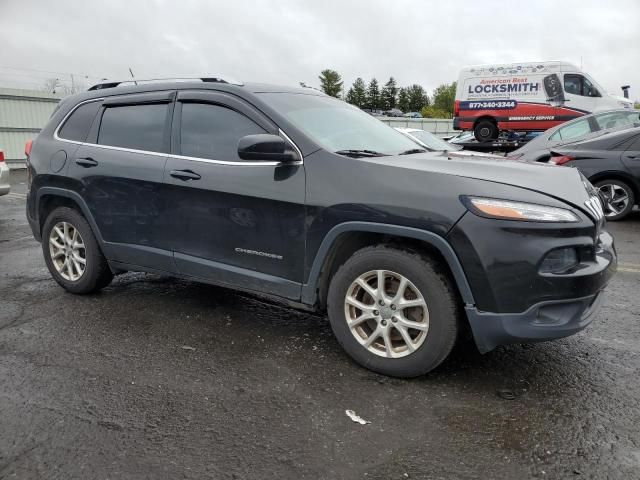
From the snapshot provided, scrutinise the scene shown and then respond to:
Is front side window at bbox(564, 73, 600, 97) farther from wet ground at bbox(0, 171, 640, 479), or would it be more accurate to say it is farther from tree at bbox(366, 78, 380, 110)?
tree at bbox(366, 78, 380, 110)

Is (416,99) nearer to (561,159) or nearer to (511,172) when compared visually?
(561,159)

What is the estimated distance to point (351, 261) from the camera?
3.20 m

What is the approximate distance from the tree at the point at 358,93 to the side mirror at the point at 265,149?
3843 inches

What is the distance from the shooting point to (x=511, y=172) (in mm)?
3158

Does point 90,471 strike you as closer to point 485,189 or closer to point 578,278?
point 485,189

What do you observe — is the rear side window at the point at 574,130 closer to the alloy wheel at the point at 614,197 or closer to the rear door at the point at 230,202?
the alloy wheel at the point at 614,197

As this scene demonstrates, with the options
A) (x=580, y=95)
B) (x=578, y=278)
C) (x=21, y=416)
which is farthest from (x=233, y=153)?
(x=580, y=95)

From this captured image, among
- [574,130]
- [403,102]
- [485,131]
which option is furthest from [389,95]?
[574,130]

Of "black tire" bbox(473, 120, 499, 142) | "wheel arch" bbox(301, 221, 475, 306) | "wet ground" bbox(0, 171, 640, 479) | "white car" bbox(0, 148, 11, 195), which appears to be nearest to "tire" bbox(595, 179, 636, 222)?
"wet ground" bbox(0, 171, 640, 479)

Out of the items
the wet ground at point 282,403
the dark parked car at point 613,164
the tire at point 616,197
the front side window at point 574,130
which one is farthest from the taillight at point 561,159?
the wet ground at point 282,403

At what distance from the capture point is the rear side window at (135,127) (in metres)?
4.10

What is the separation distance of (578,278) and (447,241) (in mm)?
691

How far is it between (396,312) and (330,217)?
0.67 metres

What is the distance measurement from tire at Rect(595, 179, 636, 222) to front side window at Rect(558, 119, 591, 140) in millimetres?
1537
